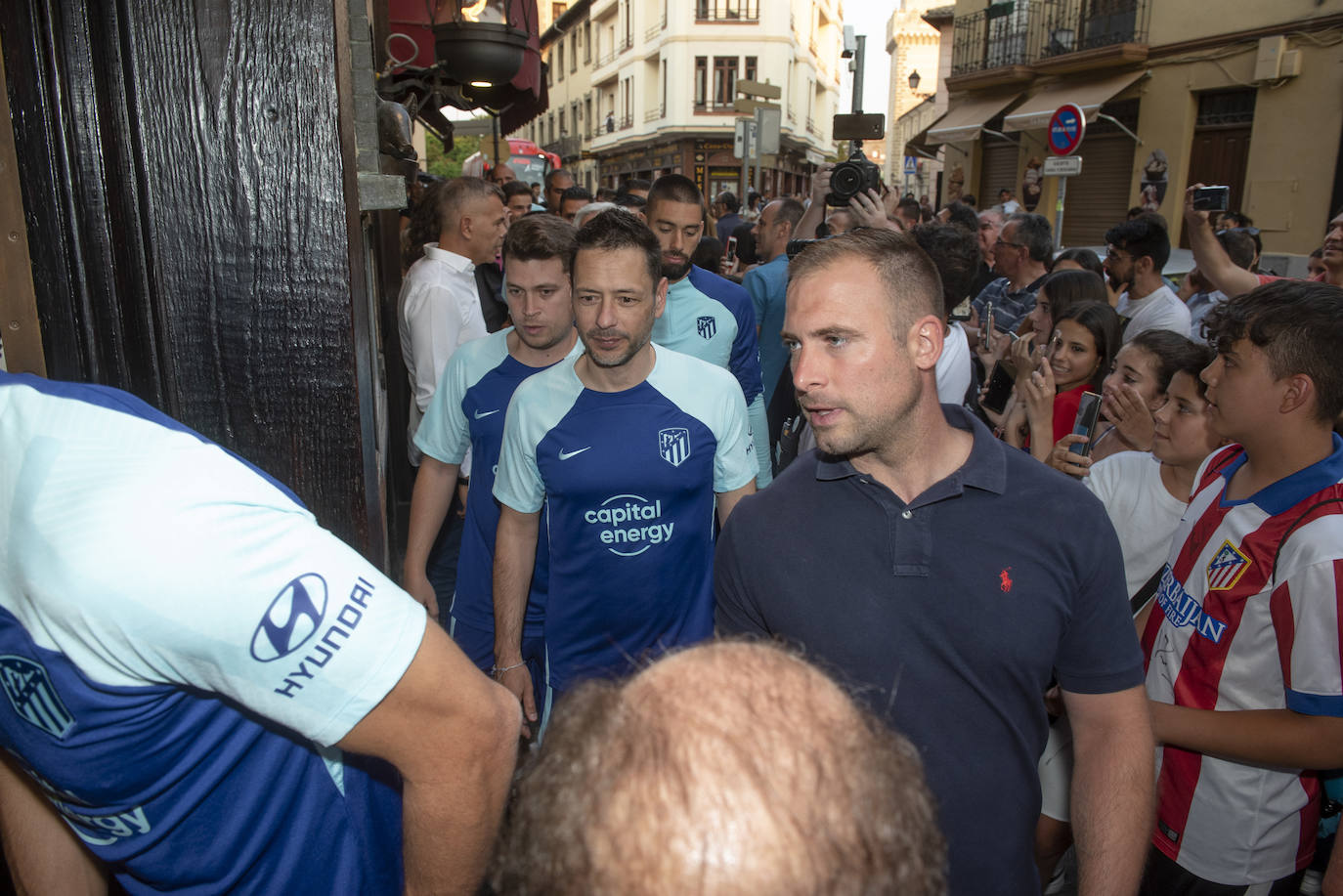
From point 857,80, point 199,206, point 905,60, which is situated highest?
point 905,60

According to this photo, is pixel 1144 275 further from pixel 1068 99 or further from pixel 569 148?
pixel 569 148

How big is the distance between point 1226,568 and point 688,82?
142 ft

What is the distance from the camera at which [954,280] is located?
4.29 meters

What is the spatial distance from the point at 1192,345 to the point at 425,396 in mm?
3623

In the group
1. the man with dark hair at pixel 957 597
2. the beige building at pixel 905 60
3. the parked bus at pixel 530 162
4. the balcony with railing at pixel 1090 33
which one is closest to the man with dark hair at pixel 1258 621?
the man with dark hair at pixel 957 597

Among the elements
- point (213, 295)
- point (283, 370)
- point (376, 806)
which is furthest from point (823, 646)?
point (213, 295)

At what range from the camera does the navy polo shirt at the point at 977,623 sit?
1.65 m

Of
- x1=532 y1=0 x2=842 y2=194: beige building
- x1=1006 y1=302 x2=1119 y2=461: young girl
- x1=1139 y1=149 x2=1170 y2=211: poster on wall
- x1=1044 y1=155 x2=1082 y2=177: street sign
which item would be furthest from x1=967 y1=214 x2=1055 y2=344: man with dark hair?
x1=532 y1=0 x2=842 y2=194: beige building

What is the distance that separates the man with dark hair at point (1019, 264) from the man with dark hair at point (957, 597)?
14.6 ft

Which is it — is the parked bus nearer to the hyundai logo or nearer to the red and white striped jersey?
the red and white striped jersey

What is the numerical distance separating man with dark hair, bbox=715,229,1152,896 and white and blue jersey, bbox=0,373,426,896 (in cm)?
101

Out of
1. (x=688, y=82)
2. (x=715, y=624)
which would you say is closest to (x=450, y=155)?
(x=688, y=82)

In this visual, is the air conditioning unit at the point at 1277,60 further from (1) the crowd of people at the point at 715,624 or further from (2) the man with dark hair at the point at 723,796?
(2) the man with dark hair at the point at 723,796

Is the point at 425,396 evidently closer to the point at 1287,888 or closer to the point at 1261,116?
the point at 1287,888
